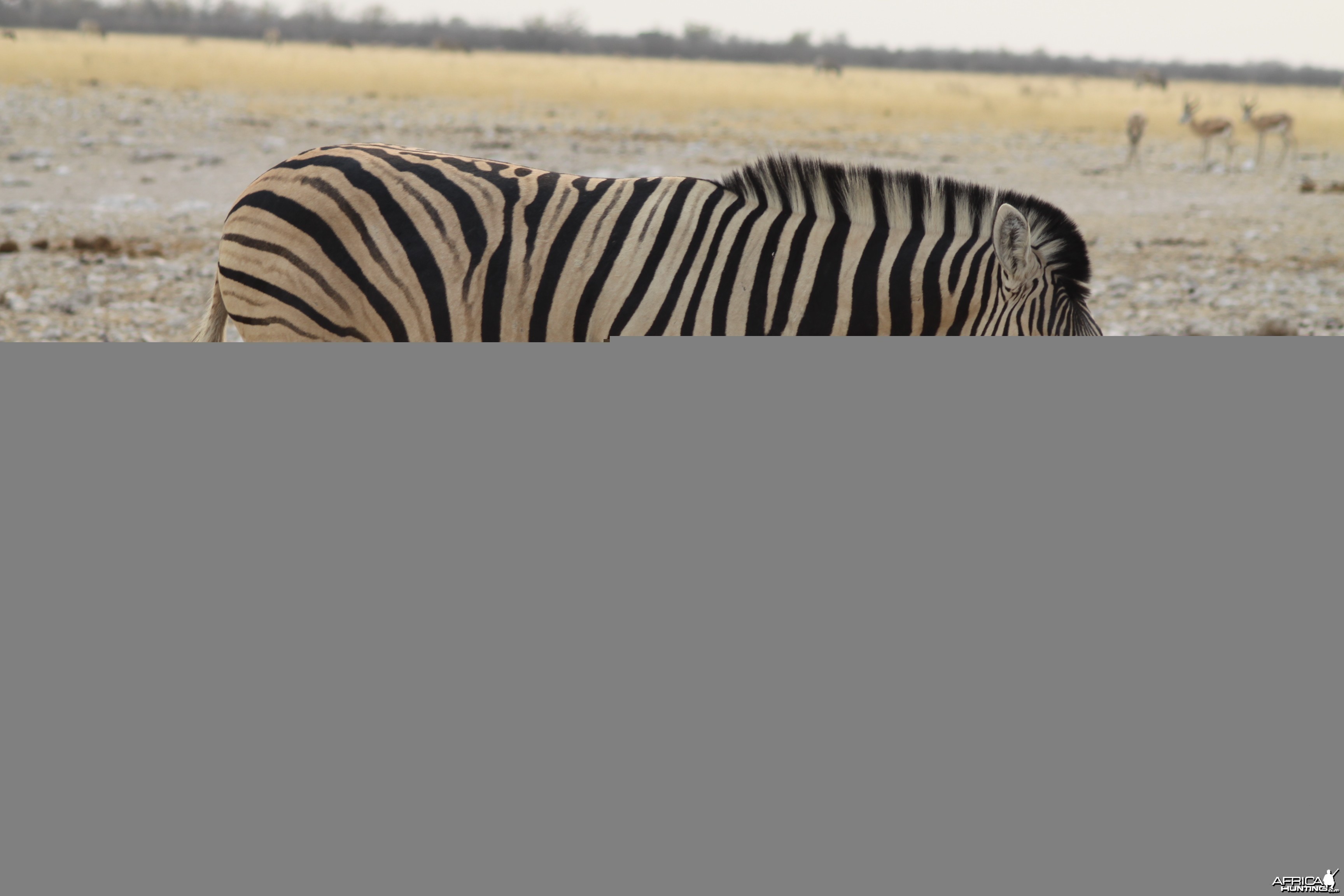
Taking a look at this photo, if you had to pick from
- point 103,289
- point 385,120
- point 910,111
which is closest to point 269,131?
point 385,120

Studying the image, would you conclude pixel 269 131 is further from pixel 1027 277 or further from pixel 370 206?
pixel 1027 277

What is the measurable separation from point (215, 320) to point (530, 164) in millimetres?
9116

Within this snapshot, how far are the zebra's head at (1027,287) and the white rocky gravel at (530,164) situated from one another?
5219 millimetres

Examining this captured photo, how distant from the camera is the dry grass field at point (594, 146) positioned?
8016mm

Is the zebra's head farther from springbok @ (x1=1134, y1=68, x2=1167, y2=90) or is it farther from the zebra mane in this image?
springbok @ (x1=1134, y1=68, x2=1167, y2=90)

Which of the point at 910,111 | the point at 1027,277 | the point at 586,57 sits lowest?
the point at 1027,277

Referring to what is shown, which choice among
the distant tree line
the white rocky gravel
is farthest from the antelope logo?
the distant tree line

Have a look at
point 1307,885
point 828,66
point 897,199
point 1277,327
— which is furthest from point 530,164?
point 828,66

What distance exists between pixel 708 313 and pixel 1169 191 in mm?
12132

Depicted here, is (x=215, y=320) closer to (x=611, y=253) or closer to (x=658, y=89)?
(x=611, y=253)

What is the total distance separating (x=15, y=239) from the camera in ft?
27.9

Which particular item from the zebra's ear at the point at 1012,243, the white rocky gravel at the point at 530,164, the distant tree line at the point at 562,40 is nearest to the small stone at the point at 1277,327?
the white rocky gravel at the point at 530,164

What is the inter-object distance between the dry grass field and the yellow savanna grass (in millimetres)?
81

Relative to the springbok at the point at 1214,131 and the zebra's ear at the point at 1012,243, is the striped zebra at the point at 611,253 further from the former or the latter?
the springbok at the point at 1214,131
